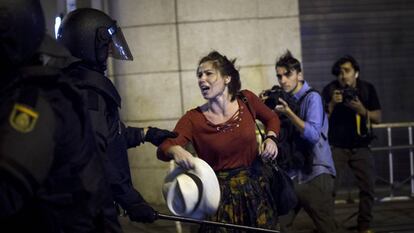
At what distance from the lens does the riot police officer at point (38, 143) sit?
2.54m


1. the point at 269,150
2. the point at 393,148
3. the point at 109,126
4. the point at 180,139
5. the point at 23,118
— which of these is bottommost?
the point at 393,148

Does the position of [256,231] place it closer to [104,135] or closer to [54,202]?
[104,135]

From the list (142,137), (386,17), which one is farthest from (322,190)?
(386,17)

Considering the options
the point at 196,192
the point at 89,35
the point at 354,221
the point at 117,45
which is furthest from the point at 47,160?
the point at 354,221

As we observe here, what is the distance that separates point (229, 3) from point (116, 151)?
5.38 meters

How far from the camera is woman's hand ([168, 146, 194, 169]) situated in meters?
4.86

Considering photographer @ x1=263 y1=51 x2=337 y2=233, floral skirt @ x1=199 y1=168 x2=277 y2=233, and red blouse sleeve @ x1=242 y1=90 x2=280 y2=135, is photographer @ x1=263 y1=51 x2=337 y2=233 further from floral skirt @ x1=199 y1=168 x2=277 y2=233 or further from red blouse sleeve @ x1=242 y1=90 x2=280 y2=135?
floral skirt @ x1=199 y1=168 x2=277 y2=233

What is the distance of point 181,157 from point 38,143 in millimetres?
2379

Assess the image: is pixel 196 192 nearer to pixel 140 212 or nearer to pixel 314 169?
pixel 140 212

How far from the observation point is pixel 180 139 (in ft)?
17.1

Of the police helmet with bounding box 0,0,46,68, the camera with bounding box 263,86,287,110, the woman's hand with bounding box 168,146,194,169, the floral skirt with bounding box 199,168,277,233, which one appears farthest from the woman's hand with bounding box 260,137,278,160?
the police helmet with bounding box 0,0,46,68

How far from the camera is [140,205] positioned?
164 inches

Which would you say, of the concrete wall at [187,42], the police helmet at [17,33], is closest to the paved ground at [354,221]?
the concrete wall at [187,42]

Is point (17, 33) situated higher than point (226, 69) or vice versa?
point (17, 33)
